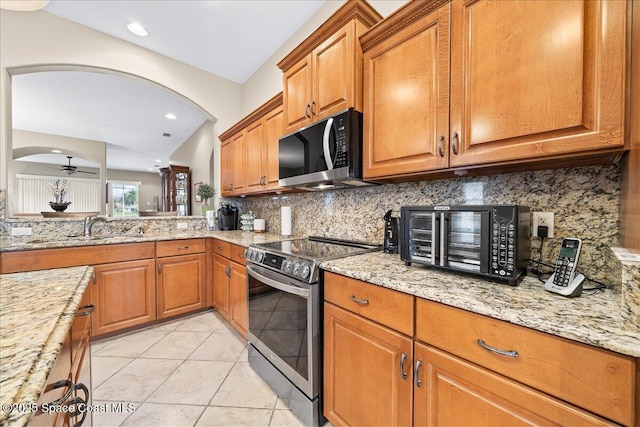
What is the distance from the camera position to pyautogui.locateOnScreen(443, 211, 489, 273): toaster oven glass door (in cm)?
99

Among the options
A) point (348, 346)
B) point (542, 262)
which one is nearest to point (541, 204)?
point (542, 262)

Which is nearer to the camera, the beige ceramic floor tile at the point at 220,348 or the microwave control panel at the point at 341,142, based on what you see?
the microwave control panel at the point at 341,142

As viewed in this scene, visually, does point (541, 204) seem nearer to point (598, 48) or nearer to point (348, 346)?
point (598, 48)

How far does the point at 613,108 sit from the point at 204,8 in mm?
2935

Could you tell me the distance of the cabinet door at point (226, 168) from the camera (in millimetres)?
3173

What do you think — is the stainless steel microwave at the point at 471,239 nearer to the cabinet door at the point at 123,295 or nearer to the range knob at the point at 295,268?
the range knob at the point at 295,268

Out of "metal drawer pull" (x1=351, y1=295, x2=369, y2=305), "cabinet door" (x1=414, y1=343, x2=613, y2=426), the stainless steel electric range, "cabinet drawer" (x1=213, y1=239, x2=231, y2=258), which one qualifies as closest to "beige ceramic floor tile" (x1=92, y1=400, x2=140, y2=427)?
the stainless steel electric range

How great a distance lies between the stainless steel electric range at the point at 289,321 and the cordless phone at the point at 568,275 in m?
0.90

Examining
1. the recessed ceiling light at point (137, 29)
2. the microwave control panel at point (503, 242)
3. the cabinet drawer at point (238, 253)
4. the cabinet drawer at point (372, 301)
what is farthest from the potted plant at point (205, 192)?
the microwave control panel at point (503, 242)

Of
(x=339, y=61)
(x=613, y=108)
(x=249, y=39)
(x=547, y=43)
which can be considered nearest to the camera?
(x=613, y=108)

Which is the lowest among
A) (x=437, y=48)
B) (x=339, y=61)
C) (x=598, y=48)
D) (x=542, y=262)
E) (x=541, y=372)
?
(x=541, y=372)

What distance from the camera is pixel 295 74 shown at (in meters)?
1.97

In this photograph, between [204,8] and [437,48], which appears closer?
[437,48]

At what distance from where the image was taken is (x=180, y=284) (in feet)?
8.57
